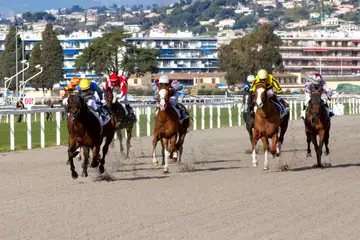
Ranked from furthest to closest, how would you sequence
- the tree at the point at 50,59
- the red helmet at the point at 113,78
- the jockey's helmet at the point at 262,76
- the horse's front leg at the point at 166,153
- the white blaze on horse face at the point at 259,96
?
the tree at the point at 50,59, the red helmet at the point at 113,78, the jockey's helmet at the point at 262,76, the white blaze on horse face at the point at 259,96, the horse's front leg at the point at 166,153

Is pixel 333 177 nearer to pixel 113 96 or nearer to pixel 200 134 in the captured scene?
pixel 113 96

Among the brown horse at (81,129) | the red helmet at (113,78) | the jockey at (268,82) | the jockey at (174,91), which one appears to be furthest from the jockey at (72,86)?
the jockey at (268,82)

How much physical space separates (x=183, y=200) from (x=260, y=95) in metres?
4.41

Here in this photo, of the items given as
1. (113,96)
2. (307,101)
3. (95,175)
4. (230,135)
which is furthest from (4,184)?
(230,135)

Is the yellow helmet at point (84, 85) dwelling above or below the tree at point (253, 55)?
below

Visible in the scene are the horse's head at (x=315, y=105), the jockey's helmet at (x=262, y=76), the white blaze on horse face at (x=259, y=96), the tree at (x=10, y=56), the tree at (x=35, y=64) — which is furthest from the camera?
the tree at (x=10, y=56)

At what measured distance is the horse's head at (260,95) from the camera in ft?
53.3

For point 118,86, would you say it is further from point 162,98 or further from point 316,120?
point 316,120

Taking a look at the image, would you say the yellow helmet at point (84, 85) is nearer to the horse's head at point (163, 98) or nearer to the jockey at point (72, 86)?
the horse's head at point (163, 98)

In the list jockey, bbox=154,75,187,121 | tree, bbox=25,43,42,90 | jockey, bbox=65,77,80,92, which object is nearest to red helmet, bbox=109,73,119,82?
jockey, bbox=65,77,80,92

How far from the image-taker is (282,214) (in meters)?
10.8

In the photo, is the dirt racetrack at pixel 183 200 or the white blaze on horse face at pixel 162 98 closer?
the dirt racetrack at pixel 183 200

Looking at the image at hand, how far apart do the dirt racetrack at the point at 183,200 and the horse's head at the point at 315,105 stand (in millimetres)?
861

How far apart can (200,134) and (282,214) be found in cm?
1869
